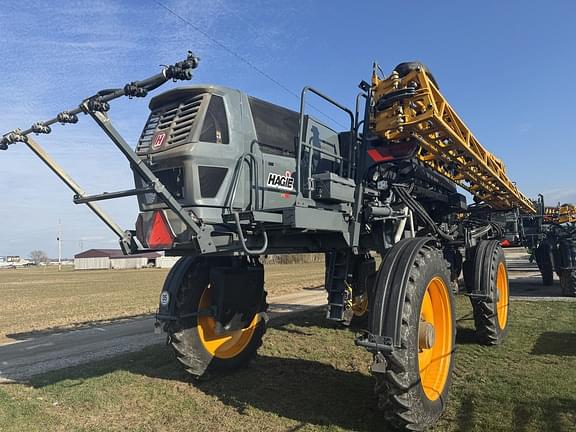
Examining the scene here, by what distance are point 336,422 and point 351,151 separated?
333 centimetres

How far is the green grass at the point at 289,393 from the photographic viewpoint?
487cm

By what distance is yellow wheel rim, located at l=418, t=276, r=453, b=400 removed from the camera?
16.4ft

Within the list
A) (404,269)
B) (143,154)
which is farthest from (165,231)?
(404,269)

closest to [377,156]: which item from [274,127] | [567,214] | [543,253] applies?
[274,127]

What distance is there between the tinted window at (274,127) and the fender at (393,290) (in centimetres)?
201

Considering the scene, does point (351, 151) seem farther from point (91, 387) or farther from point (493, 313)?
point (91, 387)

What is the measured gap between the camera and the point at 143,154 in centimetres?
534

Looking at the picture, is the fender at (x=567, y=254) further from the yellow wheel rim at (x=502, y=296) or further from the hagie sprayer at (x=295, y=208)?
the hagie sprayer at (x=295, y=208)

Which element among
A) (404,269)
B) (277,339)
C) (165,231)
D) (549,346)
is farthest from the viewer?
(277,339)

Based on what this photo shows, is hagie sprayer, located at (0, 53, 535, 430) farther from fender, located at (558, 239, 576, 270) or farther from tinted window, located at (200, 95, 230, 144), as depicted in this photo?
A: fender, located at (558, 239, 576, 270)

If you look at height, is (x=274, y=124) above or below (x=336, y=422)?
above

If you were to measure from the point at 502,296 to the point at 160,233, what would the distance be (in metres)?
6.98

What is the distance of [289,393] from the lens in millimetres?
5797

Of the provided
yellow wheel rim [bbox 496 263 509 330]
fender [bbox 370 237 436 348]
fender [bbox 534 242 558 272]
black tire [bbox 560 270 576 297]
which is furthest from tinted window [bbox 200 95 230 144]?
fender [bbox 534 242 558 272]
